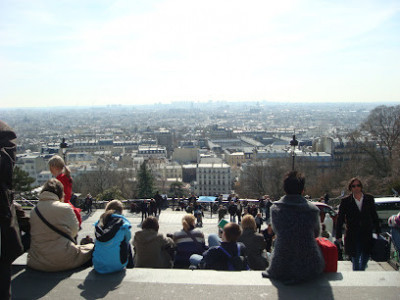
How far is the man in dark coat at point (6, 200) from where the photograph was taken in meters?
2.54

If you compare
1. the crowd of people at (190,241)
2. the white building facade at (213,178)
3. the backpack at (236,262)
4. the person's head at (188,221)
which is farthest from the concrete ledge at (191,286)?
the white building facade at (213,178)

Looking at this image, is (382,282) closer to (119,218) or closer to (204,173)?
(119,218)

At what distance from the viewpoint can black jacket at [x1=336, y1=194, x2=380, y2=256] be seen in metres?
4.23

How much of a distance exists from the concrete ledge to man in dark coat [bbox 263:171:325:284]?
0.10 metres

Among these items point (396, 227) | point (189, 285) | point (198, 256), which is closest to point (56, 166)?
point (198, 256)

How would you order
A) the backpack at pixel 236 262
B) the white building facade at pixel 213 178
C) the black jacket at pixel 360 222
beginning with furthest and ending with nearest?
the white building facade at pixel 213 178 < the black jacket at pixel 360 222 < the backpack at pixel 236 262

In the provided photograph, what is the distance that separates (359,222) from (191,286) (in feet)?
6.32

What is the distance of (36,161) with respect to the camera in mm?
64312

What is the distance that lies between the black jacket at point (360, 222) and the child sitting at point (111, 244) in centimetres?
220

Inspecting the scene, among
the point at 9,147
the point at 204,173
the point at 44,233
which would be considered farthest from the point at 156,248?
the point at 204,173

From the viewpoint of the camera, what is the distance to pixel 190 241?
4.59m

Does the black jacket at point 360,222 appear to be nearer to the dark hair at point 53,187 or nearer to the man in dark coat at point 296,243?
the man in dark coat at point 296,243

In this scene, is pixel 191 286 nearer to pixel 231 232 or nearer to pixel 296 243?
pixel 231 232

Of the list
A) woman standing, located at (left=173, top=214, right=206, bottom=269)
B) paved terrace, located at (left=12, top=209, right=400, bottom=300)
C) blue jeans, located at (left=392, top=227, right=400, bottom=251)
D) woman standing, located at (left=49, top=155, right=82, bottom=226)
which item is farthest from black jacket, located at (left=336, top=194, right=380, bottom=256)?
woman standing, located at (left=49, top=155, right=82, bottom=226)
